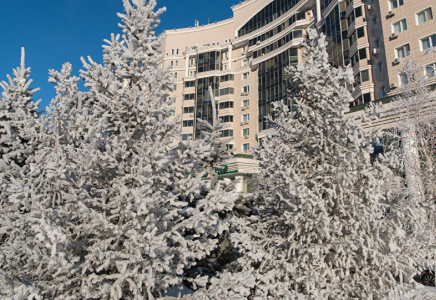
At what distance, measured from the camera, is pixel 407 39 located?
25.5 metres

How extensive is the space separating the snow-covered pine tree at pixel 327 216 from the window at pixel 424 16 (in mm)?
23605

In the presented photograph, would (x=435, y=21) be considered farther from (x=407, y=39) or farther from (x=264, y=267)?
(x=264, y=267)

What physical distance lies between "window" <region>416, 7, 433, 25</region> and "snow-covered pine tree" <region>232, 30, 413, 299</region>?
23605 mm

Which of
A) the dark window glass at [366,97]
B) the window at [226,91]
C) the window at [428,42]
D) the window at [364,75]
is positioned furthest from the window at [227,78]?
the window at [428,42]

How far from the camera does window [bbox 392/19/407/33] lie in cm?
2606

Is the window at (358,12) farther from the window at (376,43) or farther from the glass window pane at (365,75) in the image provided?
the glass window pane at (365,75)

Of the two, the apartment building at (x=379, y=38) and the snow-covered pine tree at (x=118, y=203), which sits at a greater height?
the apartment building at (x=379, y=38)

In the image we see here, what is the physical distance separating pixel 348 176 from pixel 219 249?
4681mm

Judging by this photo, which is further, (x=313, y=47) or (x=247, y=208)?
(x=247, y=208)

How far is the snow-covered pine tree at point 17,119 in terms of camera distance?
26.7 feet

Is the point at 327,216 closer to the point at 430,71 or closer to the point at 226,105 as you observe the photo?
the point at 430,71

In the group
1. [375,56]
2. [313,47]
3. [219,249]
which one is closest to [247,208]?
[219,249]

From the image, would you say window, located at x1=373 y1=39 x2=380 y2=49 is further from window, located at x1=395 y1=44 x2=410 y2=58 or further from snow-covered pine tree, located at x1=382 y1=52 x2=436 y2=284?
snow-covered pine tree, located at x1=382 y1=52 x2=436 y2=284

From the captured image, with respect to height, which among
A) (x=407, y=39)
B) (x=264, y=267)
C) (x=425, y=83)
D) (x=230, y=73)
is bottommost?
(x=264, y=267)
